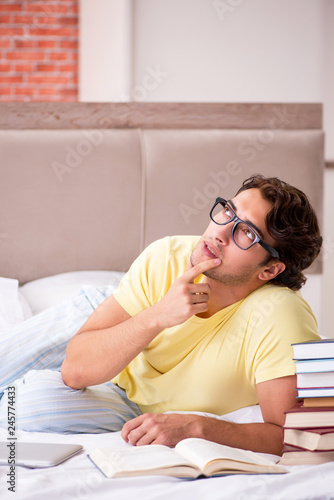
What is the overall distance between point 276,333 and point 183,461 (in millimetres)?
405

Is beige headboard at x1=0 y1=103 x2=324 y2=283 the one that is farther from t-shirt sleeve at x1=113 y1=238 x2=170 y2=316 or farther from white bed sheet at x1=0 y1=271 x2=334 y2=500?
white bed sheet at x1=0 y1=271 x2=334 y2=500

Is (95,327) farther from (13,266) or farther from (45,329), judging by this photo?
(13,266)

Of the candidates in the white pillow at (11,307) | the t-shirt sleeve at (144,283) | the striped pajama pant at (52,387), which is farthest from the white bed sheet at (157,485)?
the white pillow at (11,307)

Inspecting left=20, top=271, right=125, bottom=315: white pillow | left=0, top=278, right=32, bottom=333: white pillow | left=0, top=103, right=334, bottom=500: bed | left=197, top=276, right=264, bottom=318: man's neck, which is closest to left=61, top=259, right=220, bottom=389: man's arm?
left=197, top=276, right=264, bottom=318: man's neck

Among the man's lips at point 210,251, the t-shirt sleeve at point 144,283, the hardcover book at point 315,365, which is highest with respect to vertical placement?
the man's lips at point 210,251

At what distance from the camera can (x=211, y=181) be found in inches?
102

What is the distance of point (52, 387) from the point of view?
4.46 feet

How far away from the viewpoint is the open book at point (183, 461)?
959 millimetres

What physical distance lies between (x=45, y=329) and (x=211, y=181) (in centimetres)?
120

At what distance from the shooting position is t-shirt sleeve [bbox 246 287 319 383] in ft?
4.06

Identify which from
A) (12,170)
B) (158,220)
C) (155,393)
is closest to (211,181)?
(158,220)

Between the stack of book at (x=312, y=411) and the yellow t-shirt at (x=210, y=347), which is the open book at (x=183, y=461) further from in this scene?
the yellow t-shirt at (x=210, y=347)

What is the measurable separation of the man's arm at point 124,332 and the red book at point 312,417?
303 millimetres

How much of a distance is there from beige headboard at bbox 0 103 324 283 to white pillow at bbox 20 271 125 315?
13cm
